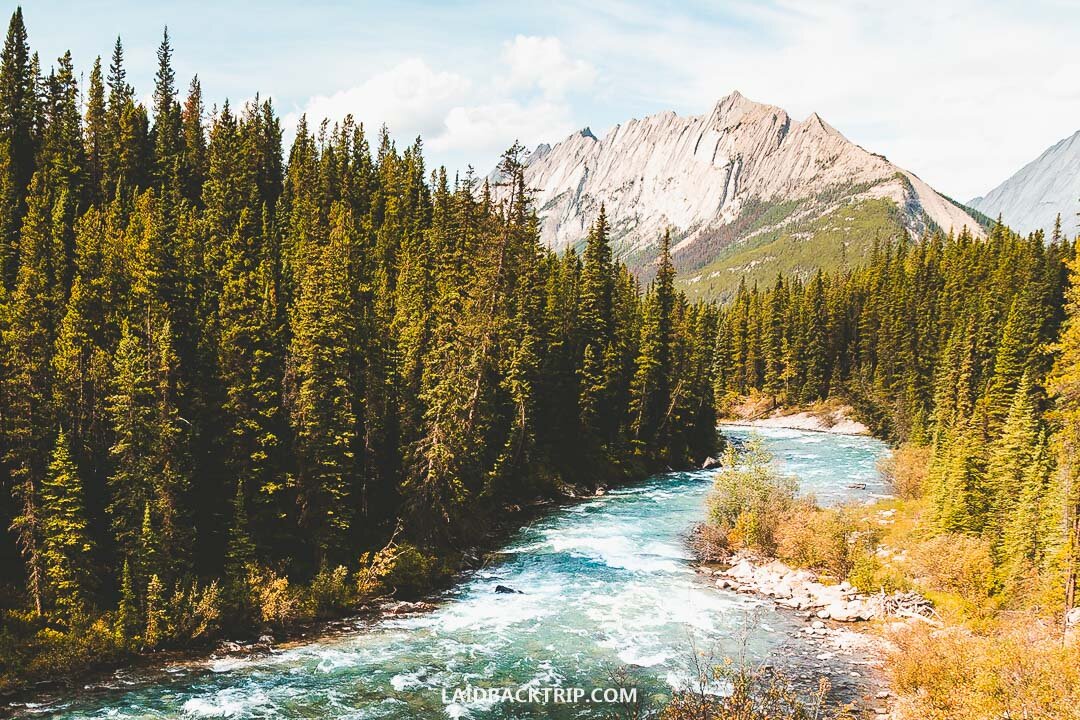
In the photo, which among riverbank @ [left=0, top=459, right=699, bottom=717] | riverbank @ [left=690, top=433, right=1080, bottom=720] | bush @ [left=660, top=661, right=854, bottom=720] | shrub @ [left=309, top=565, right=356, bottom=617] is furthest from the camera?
shrub @ [left=309, top=565, right=356, bottom=617]

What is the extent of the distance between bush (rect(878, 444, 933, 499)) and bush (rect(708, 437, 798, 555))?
47.1 feet

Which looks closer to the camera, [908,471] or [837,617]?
[837,617]

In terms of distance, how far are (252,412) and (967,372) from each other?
257 feet

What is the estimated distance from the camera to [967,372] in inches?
3066

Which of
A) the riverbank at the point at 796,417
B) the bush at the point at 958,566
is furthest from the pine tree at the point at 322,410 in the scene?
the riverbank at the point at 796,417

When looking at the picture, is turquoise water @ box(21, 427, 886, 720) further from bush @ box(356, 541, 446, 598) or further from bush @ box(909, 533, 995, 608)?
bush @ box(909, 533, 995, 608)

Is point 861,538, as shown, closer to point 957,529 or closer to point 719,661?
point 957,529

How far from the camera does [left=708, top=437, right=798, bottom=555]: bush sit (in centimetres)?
4203

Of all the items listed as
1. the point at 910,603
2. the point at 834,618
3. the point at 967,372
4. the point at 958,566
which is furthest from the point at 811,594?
the point at 967,372

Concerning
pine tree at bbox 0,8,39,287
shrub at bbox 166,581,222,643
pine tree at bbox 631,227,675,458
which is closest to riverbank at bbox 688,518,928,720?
shrub at bbox 166,581,222,643

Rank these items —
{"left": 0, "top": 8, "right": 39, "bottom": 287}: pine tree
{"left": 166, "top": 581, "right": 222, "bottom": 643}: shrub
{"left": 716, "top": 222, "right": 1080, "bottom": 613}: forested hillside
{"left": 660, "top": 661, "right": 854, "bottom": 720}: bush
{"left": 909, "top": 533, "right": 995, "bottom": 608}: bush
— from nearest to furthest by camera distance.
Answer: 1. {"left": 660, "top": 661, "right": 854, "bottom": 720}: bush
2. {"left": 166, "top": 581, "right": 222, "bottom": 643}: shrub
3. {"left": 716, "top": 222, "right": 1080, "bottom": 613}: forested hillside
4. {"left": 909, "top": 533, "right": 995, "bottom": 608}: bush
5. {"left": 0, "top": 8, "right": 39, "bottom": 287}: pine tree

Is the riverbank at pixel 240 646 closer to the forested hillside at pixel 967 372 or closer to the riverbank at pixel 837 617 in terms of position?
the riverbank at pixel 837 617

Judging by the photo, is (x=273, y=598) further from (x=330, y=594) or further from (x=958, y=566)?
(x=958, y=566)

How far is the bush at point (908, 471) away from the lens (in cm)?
5328
